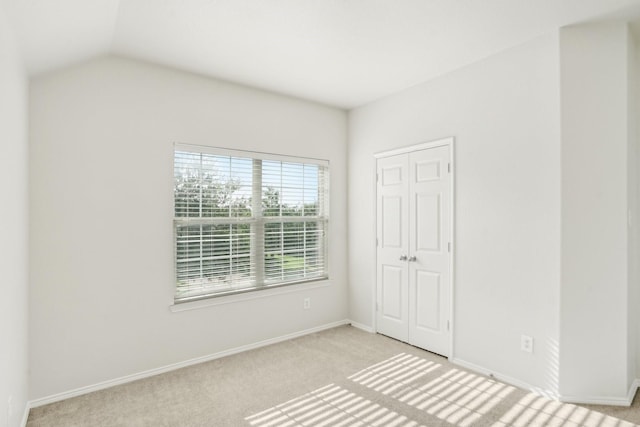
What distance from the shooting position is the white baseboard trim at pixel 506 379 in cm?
264

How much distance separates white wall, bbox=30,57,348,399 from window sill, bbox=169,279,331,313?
0.06m

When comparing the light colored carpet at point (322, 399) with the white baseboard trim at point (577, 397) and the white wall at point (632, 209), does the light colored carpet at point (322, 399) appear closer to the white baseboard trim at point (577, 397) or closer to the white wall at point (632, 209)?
the white baseboard trim at point (577, 397)

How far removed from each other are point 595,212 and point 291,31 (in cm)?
A: 255

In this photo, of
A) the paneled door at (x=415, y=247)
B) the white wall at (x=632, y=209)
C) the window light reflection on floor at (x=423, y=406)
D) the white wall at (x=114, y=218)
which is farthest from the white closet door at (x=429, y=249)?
the white wall at (x=114, y=218)

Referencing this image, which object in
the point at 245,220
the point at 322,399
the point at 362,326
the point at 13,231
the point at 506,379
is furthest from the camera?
the point at 362,326

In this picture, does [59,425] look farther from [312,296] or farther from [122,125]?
[312,296]

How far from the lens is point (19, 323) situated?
220 centimetres

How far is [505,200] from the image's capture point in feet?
9.65

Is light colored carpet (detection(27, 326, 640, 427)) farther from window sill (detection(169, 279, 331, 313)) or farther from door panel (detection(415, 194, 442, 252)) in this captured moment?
door panel (detection(415, 194, 442, 252))

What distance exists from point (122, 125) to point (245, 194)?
1258 mm

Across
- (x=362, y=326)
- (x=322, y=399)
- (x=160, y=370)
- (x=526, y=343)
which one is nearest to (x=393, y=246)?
(x=362, y=326)

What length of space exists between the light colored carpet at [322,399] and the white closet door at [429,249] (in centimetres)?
29

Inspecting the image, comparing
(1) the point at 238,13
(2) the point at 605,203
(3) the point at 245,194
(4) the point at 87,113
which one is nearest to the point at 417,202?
(2) the point at 605,203

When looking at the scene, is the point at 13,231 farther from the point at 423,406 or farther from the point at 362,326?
the point at 362,326
